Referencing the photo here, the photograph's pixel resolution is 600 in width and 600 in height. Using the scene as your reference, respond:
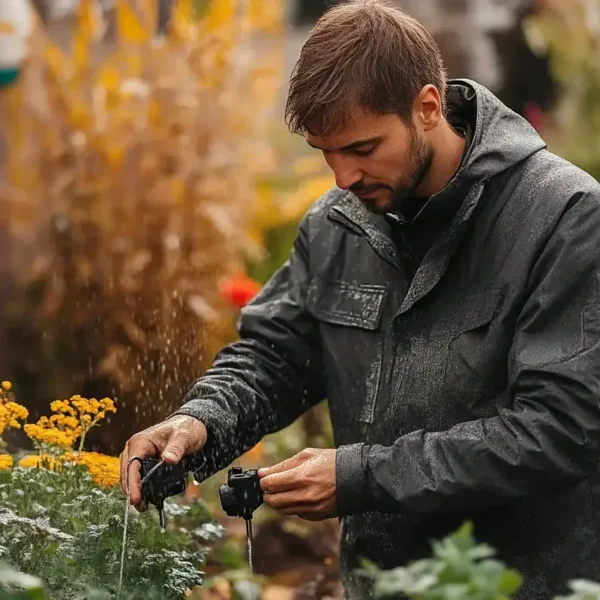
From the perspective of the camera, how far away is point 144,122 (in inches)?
249

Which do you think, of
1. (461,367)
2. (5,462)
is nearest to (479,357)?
(461,367)

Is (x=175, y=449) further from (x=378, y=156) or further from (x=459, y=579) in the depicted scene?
(x=459, y=579)

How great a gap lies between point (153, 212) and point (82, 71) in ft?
2.81

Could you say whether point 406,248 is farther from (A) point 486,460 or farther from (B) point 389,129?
(A) point 486,460

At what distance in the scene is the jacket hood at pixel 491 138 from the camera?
311cm

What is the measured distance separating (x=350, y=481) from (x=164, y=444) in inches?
18.6

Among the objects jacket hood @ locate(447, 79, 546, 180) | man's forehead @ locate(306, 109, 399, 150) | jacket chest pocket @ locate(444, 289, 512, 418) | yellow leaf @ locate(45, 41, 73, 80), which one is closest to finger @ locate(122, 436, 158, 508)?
jacket chest pocket @ locate(444, 289, 512, 418)

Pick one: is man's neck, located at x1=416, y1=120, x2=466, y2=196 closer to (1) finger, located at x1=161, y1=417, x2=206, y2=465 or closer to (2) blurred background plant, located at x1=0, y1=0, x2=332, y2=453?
(1) finger, located at x1=161, y1=417, x2=206, y2=465

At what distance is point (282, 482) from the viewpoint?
290 centimetres

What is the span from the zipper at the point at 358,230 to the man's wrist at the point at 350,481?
592 millimetres

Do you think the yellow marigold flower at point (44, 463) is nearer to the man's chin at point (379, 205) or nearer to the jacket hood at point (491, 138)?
the man's chin at point (379, 205)

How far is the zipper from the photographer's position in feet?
11.0

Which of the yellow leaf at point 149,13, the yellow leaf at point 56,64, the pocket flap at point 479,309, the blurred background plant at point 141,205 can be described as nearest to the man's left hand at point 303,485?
the pocket flap at point 479,309

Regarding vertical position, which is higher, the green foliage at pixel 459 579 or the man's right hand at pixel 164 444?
the green foliage at pixel 459 579
